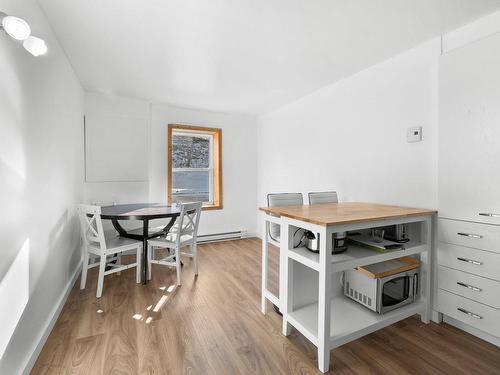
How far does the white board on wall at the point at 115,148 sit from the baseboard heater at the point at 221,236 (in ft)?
4.58

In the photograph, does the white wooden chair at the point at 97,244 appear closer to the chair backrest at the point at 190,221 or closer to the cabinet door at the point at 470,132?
the chair backrest at the point at 190,221

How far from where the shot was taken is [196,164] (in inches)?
181

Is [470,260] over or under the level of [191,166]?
under

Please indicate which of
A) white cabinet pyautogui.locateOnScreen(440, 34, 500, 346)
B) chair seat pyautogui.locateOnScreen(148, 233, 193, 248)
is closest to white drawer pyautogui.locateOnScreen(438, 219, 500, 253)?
white cabinet pyautogui.locateOnScreen(440, 34, 500, 346)

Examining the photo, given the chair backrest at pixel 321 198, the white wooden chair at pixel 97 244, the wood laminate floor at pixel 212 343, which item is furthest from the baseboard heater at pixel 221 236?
the chair backrest at pixel 321 198

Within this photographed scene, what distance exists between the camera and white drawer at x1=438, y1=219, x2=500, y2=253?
68.6 inches

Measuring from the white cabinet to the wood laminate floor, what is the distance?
304 millimetres

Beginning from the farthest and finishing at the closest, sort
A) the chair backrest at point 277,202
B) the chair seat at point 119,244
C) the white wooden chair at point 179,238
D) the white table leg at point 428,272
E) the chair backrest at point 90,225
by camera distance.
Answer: the white wooden chair at point 179,238, the chair seat at point 119,244, the chair backrest at point 90,225, the chair backrest at point 277,202, the white table leg at point 428,272

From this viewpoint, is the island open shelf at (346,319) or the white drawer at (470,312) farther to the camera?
the white drawer at (470,312)

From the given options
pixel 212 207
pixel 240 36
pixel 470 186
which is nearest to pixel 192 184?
pixel 212 207

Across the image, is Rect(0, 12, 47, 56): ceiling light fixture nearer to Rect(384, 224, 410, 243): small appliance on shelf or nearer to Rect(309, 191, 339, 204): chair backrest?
Rect(309, 191, 339, 204): chair backrest

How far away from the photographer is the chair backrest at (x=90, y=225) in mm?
2430

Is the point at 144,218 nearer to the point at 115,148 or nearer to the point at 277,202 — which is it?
the point at 277,202

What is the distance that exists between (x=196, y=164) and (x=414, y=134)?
339 centimetres
